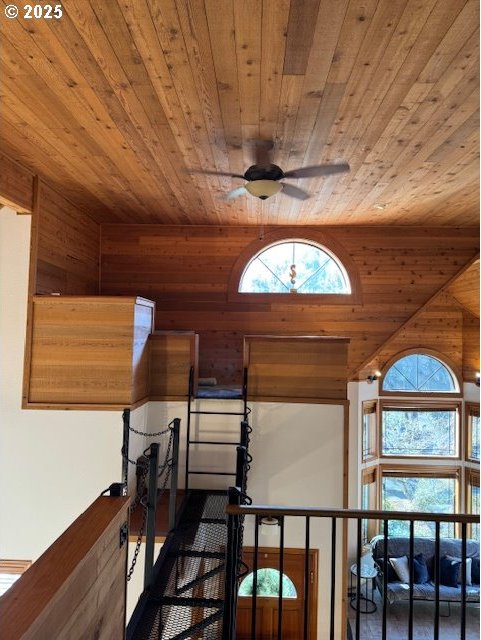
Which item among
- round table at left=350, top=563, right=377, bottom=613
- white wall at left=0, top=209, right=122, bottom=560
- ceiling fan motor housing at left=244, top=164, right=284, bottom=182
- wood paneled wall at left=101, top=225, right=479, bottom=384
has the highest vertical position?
ceiling fan motor housing at left=244, top=164, right=284, bottom=182

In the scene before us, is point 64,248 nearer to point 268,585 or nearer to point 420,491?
point 268,585

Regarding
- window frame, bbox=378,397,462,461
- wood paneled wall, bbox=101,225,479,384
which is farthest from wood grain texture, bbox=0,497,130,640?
window frame, bbox=378,397,462,461

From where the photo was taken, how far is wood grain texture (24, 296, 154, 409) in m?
4.23

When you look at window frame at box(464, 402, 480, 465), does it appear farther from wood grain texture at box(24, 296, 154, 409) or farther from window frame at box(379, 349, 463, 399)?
wood grain texture at box(24, 296, 154, 409)

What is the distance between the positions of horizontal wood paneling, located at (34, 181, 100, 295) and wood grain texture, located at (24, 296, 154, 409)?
0.47 metres

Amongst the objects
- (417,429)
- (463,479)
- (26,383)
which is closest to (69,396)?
(26,383)

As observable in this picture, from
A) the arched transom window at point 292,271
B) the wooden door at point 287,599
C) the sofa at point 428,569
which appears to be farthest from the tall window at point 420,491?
the arched transom window at point 292,271

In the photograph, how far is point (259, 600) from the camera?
498 cm

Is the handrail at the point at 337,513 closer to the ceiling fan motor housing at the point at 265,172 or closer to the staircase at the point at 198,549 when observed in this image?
the staircase at the point at 198,549

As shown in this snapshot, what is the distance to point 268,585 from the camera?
5160 mm

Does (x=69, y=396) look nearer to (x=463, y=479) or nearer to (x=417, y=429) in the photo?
(x=417, y=429)

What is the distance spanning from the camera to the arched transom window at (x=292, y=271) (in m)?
6.32

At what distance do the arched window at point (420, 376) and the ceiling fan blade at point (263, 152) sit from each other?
21.1ft

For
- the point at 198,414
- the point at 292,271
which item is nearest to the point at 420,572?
the point at 198,414
